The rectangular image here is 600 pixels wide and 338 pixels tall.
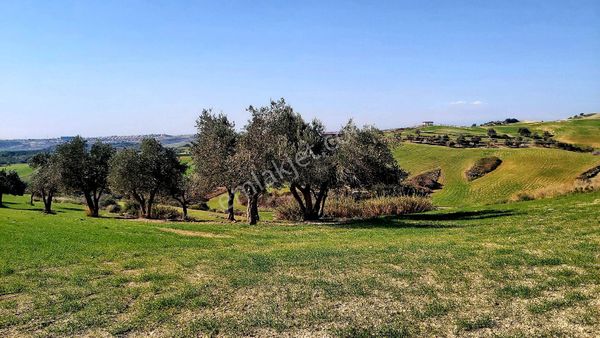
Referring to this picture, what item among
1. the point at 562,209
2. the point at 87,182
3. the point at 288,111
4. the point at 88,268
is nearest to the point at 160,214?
the point at 87,182

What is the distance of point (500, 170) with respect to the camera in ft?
277

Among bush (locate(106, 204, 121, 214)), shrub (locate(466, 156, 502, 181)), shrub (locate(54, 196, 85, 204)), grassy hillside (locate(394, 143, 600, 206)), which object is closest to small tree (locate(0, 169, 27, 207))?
shrub (locate(54, 196, 85, 204))

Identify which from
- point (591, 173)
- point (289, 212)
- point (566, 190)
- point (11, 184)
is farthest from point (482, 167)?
point (11, 184)

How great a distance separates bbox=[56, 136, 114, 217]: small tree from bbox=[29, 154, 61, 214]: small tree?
1.14m

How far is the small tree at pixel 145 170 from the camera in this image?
49.7 m

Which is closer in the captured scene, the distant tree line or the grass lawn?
the grass lawn

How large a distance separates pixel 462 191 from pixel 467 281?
6679 centimetres

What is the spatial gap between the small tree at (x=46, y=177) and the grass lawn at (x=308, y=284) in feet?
96.8

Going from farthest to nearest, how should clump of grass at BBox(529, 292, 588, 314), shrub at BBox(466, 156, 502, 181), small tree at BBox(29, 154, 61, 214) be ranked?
shrub at BBox(466, 156, 502, 181) < small tree at BBox(29, 154, 61, 214) < clump of grass at BBox(529, 292, 588, 314)

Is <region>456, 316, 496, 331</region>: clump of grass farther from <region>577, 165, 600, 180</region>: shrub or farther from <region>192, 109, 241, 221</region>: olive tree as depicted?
<region>577, 165, 600, 180</region>: shrub

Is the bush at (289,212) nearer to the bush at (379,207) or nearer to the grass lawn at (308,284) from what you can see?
the bush at (379,207)

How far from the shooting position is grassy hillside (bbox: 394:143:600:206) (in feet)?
238

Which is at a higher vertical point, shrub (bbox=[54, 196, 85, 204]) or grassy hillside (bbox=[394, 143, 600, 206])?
grassy hillside (bbox=[394, 143, 600, 206])

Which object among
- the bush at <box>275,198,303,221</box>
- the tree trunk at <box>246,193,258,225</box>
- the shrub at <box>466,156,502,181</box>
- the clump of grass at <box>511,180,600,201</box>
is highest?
the shrub at <box>466,156,502,181</box>
